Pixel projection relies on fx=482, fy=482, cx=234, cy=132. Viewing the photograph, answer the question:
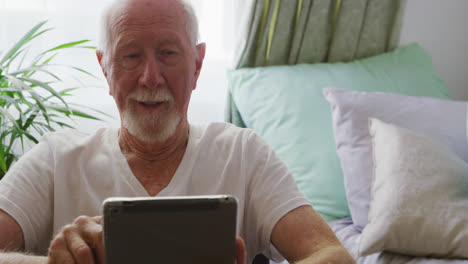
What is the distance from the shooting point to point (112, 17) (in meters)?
1.20

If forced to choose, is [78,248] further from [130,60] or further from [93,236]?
[130,60]

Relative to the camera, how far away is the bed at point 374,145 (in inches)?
52.6

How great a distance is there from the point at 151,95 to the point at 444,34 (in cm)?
203

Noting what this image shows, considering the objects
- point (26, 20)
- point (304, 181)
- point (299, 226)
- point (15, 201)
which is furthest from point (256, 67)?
point (15, 201)

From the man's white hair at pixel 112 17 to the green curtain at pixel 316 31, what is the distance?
908 millimetres

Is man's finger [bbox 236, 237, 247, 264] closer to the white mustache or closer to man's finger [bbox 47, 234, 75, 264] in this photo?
man's finger [bbox 47, 234, 75, 264]

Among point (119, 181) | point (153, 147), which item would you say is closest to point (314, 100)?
point (153, 147)

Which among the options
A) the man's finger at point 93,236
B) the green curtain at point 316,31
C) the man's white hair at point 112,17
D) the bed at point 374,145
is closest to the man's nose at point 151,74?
the man's white hair at point 112,17

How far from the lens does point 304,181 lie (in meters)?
1.71

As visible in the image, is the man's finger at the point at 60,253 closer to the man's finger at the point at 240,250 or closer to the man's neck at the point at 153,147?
the man's finger at the point at 240,250

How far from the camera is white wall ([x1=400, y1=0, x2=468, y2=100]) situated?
2523mm

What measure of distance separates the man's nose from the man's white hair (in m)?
0.13

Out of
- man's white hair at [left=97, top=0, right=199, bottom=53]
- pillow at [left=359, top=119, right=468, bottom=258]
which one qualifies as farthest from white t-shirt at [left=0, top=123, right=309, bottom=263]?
pillow at [left=359, top=119, right=468, bottom=258]

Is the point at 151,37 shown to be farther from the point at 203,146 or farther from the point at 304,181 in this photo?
the point at 304,181
